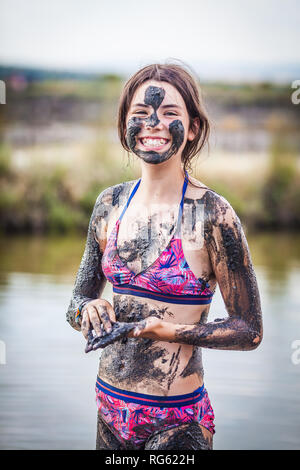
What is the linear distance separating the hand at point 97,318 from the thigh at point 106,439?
0.28 meters

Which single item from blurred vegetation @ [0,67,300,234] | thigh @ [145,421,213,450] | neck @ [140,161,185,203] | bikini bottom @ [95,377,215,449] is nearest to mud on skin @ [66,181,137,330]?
neck @ [140,161,185,203]

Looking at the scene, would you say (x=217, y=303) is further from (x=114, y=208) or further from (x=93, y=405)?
(x=114, y=208)

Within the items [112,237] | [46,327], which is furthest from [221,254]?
[46,327]

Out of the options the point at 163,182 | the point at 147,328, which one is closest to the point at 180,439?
the point at 147,328

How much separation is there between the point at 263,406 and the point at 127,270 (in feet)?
11.8

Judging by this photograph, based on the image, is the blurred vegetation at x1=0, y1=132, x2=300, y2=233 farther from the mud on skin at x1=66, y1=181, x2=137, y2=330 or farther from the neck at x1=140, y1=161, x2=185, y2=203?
the neck at x1=140, y1=161, x2=185, y2=203

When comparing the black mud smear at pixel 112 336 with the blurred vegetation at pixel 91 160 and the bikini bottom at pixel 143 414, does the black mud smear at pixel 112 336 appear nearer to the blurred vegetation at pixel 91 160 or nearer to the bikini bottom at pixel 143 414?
the bikini bottom at pixel 143 414

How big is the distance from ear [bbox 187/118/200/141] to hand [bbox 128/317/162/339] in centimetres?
56

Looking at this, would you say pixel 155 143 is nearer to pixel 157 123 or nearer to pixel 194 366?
pixel 157 123

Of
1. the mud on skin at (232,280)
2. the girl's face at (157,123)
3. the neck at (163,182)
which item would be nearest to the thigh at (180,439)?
the mud on skin at (232,280)

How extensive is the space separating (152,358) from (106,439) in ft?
0.83

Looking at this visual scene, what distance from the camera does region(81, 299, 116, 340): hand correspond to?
5.80 ft

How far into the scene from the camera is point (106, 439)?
190 centimetres

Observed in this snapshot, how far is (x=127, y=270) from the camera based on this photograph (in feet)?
6.14
